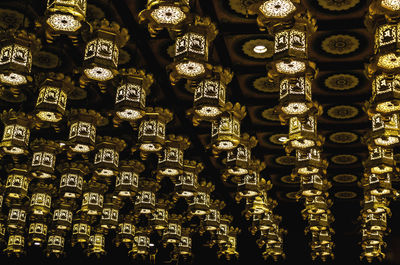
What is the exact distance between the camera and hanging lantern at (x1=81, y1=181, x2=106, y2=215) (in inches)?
487

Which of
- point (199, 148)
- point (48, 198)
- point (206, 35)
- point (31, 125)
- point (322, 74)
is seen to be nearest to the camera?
Answer: point (206, 35)

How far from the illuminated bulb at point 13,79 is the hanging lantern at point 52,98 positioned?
2.40 feet

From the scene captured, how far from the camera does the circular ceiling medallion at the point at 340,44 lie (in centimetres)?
916

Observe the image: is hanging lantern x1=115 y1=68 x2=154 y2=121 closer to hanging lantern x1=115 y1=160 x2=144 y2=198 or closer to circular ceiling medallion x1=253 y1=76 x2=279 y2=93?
circular ceiling medallion x1=253 y1=76 x2=279 y2=93

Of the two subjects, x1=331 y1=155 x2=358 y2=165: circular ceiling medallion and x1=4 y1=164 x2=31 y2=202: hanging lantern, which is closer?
x1=4 y1=164 x2=31 y2=202: hanging lantern

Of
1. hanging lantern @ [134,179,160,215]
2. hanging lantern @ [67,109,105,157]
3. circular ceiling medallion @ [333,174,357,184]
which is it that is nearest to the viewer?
hanging lantern @ [67,109,105,157]

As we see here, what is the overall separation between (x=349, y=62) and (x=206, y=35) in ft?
12.8

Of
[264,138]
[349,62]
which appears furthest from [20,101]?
[349,62]

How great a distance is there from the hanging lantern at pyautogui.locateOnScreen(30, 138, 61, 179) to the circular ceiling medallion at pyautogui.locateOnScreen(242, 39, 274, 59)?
159 inches

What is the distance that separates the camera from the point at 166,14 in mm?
6020

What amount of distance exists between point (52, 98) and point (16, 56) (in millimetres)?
1096

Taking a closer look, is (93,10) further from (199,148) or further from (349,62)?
(199,148)

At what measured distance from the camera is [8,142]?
30.2 ft

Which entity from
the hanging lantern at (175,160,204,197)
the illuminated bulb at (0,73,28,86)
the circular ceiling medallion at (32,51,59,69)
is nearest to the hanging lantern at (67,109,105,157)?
the circular ceiling medallion at (32,51,59,69)
